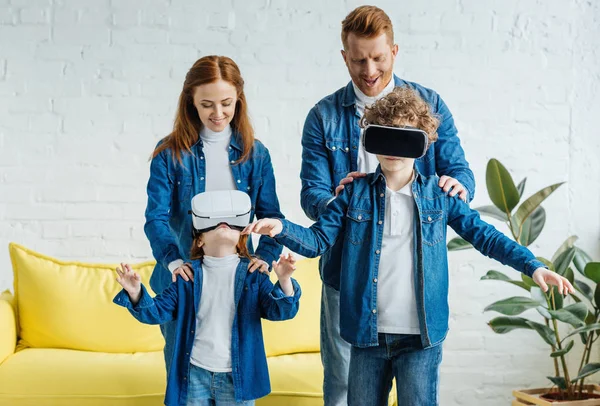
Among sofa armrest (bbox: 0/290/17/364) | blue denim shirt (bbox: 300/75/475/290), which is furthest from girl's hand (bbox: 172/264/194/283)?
sofa armrest (bbox: 0/290/17/364)

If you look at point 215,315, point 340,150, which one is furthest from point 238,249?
point 340,150

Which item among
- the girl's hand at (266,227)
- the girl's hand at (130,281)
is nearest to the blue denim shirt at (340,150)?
the girl's hand at (266,227)

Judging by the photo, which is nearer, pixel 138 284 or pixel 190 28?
pixel 138 284

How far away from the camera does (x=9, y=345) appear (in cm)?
328

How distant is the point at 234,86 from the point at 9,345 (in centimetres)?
169

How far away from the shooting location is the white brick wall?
3.71 meters

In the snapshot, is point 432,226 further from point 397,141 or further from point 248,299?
point 248,299

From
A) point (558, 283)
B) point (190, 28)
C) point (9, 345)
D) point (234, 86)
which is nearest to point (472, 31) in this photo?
point (190, 28)

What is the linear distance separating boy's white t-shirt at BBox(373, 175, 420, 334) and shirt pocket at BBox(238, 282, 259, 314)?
391 mm

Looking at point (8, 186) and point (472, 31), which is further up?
point (472, 31)

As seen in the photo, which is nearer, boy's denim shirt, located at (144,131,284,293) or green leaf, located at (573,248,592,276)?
boy's denim shirt, located at (144,131,284,293)

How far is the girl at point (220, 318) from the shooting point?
221cm

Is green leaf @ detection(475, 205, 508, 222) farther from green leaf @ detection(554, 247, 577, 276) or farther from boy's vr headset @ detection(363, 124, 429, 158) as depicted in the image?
boy's vr headset @ detection(363, 124, 429, 158)

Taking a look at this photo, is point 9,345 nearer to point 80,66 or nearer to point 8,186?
point 8,186
